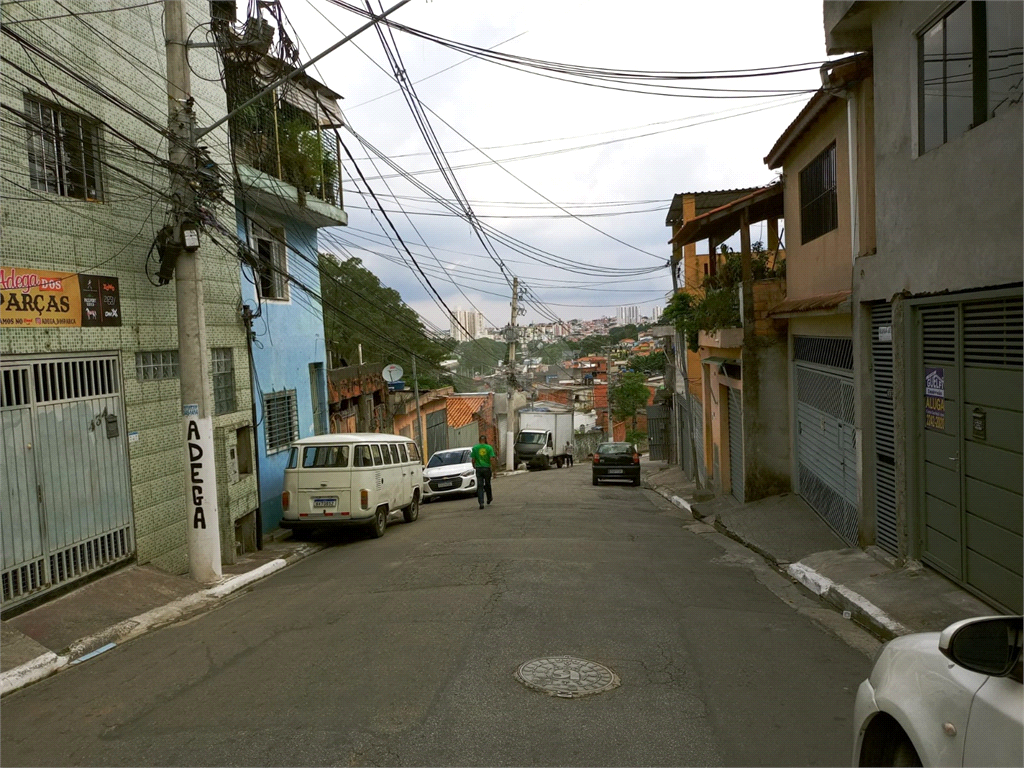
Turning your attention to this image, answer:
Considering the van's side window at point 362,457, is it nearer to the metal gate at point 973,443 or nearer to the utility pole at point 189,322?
the utility pole at point 189,322

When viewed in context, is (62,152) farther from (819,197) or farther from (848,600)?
(819,197)

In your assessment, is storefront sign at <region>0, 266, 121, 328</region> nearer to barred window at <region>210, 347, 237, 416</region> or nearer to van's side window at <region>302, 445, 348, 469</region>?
barred window at <region>210, 347, 237, 416</region>

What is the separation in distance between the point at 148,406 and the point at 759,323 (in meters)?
10.9

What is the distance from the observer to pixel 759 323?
15781 millimetres

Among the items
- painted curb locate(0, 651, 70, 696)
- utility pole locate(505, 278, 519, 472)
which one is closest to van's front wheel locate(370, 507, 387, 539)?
painted curb locate(0, 651, 70, 696)

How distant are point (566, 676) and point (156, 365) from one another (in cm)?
775

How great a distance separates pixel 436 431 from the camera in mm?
35219

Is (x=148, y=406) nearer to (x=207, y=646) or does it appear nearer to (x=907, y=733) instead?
(x=207, y=646)

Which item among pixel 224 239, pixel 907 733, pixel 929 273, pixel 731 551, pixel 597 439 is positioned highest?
pixel 224 239

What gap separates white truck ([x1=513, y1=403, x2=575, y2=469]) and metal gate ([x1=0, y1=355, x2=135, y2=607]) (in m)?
32.1

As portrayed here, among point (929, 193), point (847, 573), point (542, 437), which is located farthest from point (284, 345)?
point (542, 437)

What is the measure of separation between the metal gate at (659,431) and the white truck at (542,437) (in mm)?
4824

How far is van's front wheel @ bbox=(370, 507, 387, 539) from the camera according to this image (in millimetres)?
15070

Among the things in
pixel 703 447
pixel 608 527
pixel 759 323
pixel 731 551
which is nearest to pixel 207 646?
pixel 731 551
